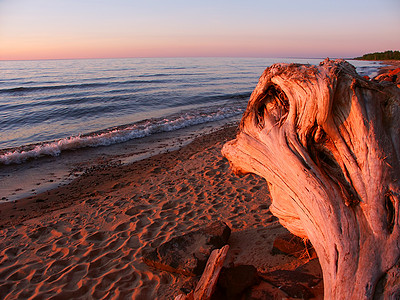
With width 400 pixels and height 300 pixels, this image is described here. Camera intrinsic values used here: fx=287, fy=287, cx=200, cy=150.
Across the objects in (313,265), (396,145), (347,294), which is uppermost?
(396,145)

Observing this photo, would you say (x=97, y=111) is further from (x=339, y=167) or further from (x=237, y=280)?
(x=339, y=167)

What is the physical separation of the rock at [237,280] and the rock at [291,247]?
85cm

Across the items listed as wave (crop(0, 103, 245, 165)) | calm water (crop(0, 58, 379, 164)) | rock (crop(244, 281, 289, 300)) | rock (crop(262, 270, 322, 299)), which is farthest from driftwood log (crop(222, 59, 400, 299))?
wave (crop(0, 103, 245, 165))

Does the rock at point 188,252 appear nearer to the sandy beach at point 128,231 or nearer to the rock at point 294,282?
the sandy beach at point 128,231

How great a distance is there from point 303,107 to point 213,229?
2359 mm

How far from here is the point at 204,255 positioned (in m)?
3.79

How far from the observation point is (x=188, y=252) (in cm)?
385

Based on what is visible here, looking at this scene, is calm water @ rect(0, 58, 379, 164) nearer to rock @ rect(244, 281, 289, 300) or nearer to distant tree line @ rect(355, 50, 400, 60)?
rock @ rect(244, 281, 289, 300)

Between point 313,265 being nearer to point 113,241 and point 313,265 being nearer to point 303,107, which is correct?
point 303,107

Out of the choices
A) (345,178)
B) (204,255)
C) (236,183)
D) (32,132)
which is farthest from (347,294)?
(32,132)

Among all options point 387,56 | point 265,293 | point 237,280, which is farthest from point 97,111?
point 387,56

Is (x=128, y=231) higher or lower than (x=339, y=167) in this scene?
lower

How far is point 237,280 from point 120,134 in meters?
10.1

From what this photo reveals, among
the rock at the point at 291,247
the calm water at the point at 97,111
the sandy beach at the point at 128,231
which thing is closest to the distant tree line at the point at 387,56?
the calm water at the point at 97,111
